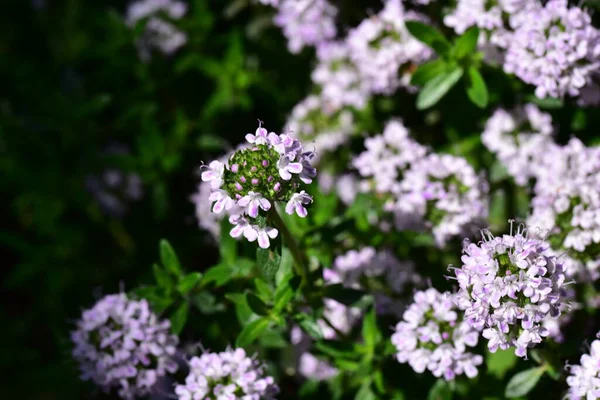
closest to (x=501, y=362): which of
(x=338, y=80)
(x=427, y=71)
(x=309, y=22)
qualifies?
(x=427, y=71)

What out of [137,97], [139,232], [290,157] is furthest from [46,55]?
[290,157]

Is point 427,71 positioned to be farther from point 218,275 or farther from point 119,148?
point 119,148

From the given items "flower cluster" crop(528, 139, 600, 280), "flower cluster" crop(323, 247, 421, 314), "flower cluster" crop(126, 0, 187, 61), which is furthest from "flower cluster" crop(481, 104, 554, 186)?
"flower cluster" crop(126, 0, 187, 61)

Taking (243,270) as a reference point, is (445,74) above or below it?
above

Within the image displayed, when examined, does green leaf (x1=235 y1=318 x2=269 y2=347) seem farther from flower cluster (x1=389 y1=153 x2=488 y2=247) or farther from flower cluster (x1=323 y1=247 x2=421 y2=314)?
flower cluster (x1=389 y1=153 x2=488 y2=247)

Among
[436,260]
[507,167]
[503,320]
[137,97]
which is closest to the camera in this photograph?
[503,320]

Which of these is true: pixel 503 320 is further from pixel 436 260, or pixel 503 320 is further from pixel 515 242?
pixel 436 260
